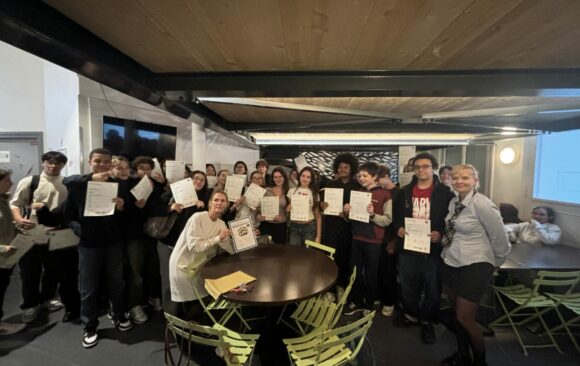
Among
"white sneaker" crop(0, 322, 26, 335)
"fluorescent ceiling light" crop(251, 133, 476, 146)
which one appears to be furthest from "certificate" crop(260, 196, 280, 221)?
"white sneaker" crop(0, 322, 26, 335)

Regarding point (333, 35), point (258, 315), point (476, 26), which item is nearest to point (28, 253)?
point (258, 315)

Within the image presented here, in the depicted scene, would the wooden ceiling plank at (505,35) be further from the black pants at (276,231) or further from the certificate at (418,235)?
the black pants at (276,231)

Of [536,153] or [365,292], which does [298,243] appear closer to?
[365,292]

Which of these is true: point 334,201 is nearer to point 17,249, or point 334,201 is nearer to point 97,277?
point 97,277

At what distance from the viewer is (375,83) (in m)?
1.63

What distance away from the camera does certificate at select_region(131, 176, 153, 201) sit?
2498 millimetres

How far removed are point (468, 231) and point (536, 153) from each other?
3.47 meters

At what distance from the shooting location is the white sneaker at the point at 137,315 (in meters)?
2.64

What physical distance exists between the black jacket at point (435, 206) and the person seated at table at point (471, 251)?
0.72 ft

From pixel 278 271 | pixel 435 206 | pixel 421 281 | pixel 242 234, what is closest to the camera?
pixel 278 271

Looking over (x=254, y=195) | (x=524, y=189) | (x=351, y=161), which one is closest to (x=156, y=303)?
(x=254, y=195)

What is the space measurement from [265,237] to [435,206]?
71.5 inches

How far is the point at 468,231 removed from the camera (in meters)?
1.90

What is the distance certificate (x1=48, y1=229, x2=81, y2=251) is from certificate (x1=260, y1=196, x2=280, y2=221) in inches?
80.6
